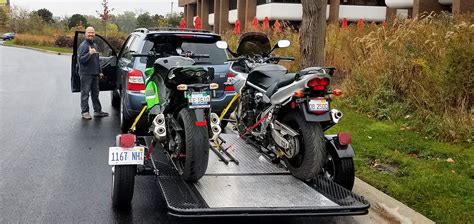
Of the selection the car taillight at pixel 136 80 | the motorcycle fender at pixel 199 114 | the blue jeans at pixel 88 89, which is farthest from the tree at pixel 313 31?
the motorcycle fender at pixel 199 114

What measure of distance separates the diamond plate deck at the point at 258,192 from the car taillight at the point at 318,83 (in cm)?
94

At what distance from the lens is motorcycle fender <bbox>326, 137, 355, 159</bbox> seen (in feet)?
17.4

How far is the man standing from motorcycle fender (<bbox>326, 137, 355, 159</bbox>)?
5.79m

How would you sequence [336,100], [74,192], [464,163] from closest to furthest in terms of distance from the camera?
[74,192]
[464,163]
[336,100]

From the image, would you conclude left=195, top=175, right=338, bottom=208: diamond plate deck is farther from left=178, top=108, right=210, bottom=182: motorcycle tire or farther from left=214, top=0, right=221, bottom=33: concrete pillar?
left=214, top=0, right=221, bottom=33: concrete pillar

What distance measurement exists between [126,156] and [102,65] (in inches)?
233

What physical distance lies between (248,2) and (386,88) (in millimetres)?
35538

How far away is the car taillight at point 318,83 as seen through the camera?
16.5ft

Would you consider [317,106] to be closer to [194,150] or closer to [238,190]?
[238,190]

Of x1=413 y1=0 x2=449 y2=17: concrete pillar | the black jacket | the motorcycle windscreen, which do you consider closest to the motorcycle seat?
the motorcycle windscreen

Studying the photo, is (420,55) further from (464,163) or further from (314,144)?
(314,144)

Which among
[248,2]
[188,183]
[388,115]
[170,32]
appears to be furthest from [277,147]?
[248,2]

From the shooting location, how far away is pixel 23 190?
5.76 metres

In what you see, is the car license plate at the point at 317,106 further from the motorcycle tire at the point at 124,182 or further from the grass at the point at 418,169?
the motorcycle tire at the point at 124,182
